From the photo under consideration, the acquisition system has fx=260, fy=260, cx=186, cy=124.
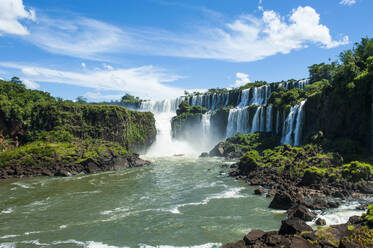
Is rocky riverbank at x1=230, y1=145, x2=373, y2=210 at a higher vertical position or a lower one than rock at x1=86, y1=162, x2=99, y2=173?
higher

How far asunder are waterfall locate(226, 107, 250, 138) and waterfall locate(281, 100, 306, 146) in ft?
41.1

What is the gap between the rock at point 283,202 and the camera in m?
18.9

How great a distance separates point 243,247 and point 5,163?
37.3 meters

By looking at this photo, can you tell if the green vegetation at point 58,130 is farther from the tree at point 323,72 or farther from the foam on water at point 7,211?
the tree at point 323,72

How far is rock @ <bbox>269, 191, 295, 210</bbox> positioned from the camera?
1886 cm

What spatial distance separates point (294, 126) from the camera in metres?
44.1

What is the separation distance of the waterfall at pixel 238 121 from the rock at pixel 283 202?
1566 inches

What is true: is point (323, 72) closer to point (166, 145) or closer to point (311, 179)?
point (166, 145)

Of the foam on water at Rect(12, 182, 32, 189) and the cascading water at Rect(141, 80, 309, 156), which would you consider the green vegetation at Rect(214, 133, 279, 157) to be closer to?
the cascading water at Rect(141, 80, 309, 156)

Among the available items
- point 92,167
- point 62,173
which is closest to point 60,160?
point 62,173

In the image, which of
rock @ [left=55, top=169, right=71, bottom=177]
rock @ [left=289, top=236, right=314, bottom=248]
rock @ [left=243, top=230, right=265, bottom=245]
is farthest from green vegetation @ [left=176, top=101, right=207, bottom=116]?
rock @ [left=289, top=236, right=314, bottom=248]

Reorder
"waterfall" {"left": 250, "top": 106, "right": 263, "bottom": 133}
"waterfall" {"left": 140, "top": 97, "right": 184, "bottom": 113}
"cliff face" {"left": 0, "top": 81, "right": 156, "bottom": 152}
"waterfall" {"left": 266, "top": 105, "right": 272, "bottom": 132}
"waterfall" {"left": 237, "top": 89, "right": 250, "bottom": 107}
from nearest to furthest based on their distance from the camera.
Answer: "cliff face" {"left": 0, "top": 81, "right": 156, "bottom": 152} → "waterfall" {"left": 266, "top": 105, "right": 272, "bottom": 132} → "waterfall" {"left": 250, "top": 106, "right": 263, "bottom": 133} → "waterfall" {"left": 237, "top": 89, "right": 250, "bottom": 107} → "waterfall" {"left": 140, "top": 97, "right": 184, "bottom": 113}

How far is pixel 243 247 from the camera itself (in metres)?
11.6

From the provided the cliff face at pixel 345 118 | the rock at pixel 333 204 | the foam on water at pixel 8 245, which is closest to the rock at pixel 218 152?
the cliff face at pixel 345 118
